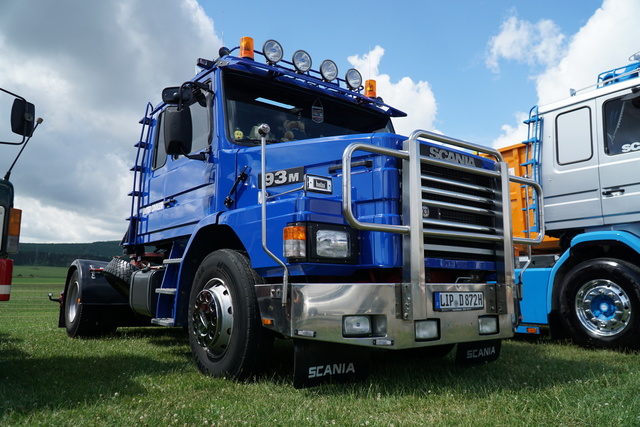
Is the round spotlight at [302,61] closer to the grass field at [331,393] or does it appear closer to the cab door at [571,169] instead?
the grass field at [331,393]

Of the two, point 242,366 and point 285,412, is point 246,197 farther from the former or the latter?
point 285,412

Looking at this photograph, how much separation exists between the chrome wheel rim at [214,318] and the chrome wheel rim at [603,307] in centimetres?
436

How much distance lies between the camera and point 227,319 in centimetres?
443

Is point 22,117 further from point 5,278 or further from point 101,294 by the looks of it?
point 101,294

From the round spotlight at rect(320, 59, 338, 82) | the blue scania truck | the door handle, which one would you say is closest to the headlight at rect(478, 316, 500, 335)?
the blue scania truck

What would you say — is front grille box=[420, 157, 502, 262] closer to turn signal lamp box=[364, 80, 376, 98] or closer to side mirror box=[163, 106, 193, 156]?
side mirror box=[163, 106, 193, 156]

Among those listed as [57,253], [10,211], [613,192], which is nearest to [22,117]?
[10,211]

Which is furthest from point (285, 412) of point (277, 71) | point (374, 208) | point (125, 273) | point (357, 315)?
point (125, 273)

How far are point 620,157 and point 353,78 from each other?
3261 mm

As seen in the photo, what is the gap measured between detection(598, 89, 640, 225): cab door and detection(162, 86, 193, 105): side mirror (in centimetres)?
486

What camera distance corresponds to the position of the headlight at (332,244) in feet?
12.4

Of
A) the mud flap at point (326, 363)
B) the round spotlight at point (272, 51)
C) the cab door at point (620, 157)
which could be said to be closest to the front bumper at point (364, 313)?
the mud flap at point (326, 363)

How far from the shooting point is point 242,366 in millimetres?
4215

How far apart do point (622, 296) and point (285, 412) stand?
14.9 ft
